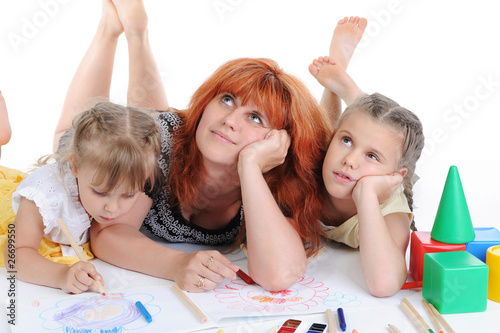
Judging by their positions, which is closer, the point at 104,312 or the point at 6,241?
the point at 104,312

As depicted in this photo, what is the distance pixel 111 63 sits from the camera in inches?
77.7

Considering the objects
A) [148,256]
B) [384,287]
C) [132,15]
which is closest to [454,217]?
[384,287]

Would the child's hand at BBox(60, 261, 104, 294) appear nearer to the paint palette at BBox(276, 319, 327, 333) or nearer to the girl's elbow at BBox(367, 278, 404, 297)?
the paint palette at BBox(276, 319, 327, 333)

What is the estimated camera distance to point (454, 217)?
1314 mm

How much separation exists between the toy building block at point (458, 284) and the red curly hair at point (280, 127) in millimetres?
356

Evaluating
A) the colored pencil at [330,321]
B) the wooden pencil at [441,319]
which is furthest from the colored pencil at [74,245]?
the wooden pencil at [441,319]

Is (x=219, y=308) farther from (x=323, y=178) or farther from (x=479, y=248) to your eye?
(x=479, y=248)

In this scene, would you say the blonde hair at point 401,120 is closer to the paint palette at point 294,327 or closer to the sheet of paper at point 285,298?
the sheet of paper at point 285,298

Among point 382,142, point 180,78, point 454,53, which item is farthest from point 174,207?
point 454,53

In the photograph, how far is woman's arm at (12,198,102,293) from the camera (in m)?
1.24

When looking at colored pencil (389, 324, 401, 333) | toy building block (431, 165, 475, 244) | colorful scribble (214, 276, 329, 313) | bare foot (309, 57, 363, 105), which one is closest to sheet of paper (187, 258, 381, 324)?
colorful scribble (214, 276, 329, 313)

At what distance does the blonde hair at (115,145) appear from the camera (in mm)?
1277

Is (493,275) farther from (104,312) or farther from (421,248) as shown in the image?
(104,312)

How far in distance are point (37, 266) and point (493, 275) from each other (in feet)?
3.05
